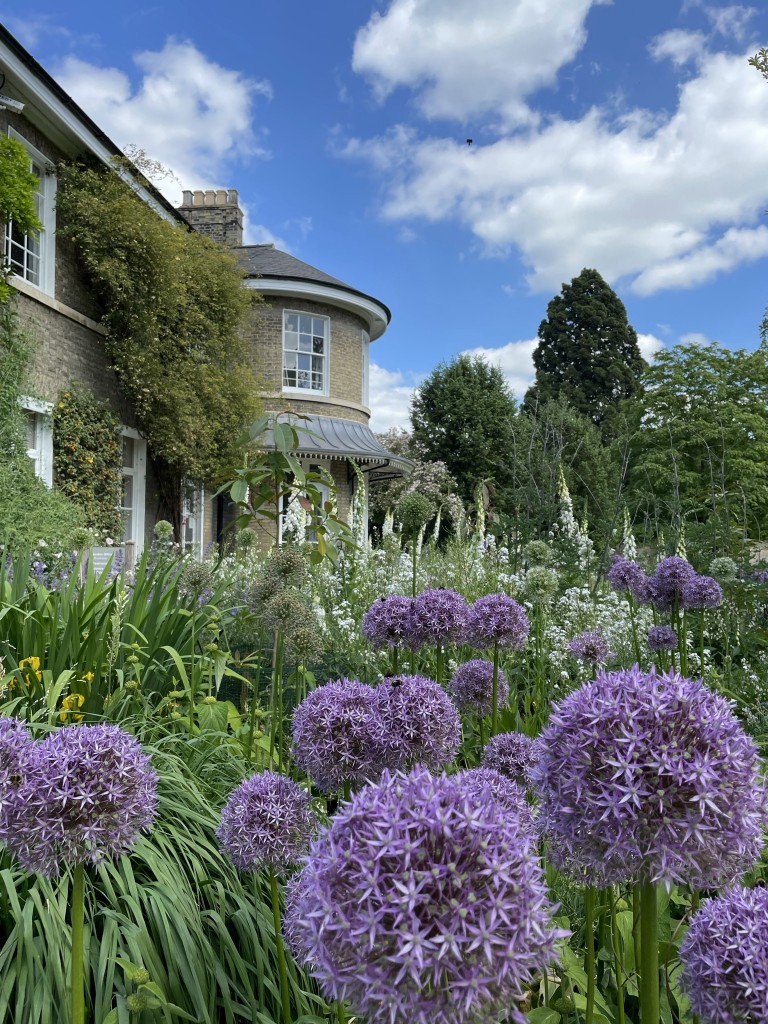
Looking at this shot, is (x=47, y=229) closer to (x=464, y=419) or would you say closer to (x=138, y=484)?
(x=138, y=484)

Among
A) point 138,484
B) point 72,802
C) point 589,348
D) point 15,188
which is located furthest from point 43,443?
point 589,348

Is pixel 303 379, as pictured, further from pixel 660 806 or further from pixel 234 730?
pixel 660 806

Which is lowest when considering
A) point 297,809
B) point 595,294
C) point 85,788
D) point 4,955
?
point 4,955

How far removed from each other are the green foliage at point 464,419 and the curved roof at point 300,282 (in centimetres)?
967

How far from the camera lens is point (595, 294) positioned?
39969mm

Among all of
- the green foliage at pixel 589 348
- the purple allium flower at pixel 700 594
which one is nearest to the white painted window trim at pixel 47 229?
the purple allium flower at pixel 700 594

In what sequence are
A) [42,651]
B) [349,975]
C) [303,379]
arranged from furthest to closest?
[303,379] → [42,651] → [349,975]

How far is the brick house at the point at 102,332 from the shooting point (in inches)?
453

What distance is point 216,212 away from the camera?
70.7ft

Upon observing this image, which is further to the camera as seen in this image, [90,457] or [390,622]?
[90,457]

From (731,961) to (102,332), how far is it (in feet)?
47.9

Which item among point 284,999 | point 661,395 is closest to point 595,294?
point 661,395

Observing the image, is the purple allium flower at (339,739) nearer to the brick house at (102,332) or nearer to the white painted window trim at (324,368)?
the brick house at (102,332)

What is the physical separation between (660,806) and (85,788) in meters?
1.08
